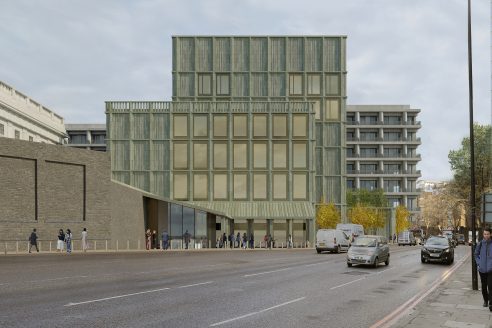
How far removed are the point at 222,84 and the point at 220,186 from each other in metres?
17.6

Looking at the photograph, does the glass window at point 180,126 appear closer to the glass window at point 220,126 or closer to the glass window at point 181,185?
the glass window at point 220,126

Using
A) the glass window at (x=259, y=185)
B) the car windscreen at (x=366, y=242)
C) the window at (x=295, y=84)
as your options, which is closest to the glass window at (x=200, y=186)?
the glass window at (x=259, y=185)

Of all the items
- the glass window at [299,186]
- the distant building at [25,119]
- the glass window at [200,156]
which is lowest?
the glass window at [299,186]

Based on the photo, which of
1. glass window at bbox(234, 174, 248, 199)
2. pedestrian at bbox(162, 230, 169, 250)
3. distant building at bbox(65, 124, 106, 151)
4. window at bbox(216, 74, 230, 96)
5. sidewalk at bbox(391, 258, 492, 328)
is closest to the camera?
sidewalk at bbox(391, 258, 492, 328)

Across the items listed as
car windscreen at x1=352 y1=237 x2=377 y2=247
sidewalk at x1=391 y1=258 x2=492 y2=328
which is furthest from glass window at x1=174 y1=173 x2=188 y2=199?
sidewalk at x1=391 y1=258 x2=492 y2=328

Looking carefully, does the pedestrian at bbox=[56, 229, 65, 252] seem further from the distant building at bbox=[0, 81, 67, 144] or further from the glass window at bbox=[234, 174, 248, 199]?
the glass window at bbox=[234, 174, 248, 199]

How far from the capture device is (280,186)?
71.1 m

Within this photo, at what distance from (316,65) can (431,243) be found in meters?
49.1

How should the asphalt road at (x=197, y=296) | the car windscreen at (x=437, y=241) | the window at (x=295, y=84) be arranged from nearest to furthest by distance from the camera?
the asphalt road at (x=197, y=296)
the car windscreen at (x=437, y=241)
the window at (x=295, y=84)

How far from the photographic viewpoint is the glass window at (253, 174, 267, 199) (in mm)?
70906

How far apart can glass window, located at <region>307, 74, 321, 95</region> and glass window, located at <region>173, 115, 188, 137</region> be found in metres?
19.4

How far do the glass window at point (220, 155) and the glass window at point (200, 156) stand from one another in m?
1.24

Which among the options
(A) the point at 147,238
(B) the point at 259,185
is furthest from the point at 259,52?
(A) the point at 147,238

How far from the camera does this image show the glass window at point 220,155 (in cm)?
7112
